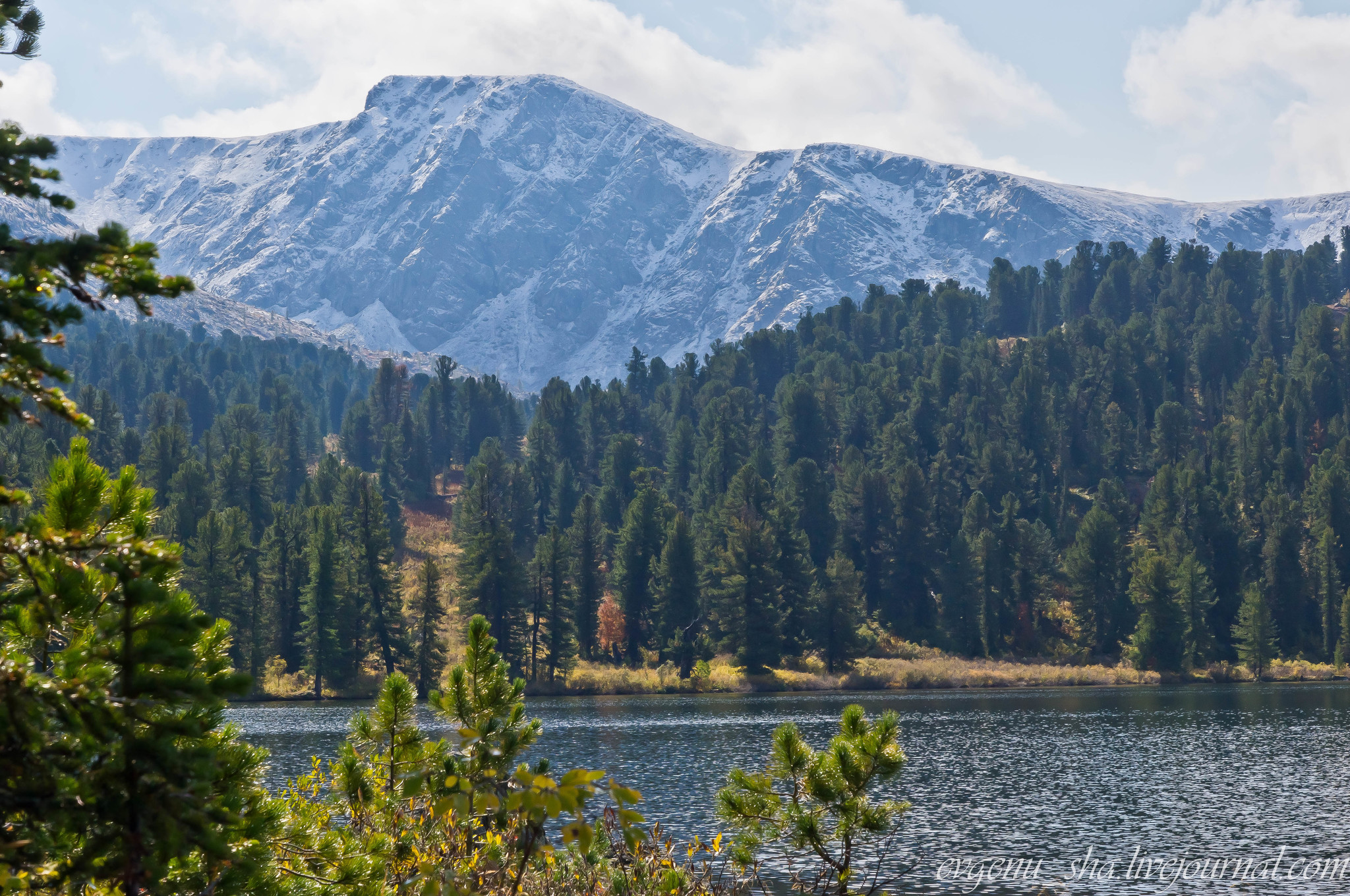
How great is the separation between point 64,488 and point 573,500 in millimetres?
148530

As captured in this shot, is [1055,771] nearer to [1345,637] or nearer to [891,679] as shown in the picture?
[891,679]

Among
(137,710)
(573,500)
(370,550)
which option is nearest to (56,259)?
(137,710)

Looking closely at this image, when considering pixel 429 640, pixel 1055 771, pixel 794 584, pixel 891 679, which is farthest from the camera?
pixel 794 584

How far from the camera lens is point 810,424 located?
155500 mm

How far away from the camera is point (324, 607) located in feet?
337

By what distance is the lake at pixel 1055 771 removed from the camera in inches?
1324

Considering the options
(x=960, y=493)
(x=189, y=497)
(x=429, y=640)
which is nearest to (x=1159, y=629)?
(x=960, y=493)

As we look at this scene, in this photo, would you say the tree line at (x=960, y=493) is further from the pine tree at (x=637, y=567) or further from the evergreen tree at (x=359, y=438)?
the evergreen tree at (x=359, y=438)

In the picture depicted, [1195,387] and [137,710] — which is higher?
[1195,387]

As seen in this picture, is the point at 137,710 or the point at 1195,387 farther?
the point at 1195,387

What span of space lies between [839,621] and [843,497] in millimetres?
26800

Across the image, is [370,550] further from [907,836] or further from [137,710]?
[137,710]

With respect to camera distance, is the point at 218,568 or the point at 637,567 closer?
the point at 218,568

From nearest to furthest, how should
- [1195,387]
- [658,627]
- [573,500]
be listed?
[658,627], [573,500], [1195,387]
